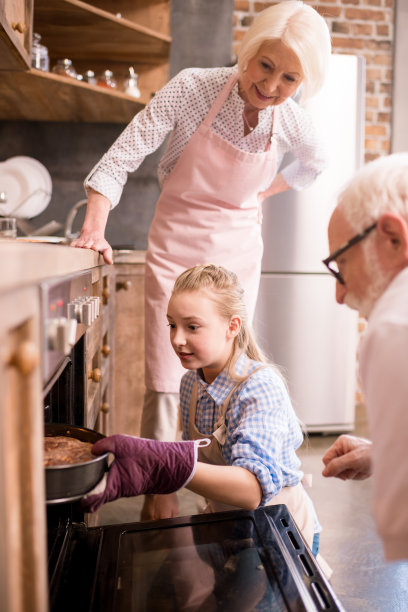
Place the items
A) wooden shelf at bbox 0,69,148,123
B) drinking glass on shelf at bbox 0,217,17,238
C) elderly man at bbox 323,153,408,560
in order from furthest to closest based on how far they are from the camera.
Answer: wooden shelf at bbox 0,69,148,123
drinking glass on shelf at bbox 0,217,17,238
elderly man at bbox 323,153,408,560

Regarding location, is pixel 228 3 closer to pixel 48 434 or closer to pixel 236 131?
pixel 236 131

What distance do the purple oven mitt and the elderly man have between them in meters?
0.27

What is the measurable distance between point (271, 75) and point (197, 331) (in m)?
0.75

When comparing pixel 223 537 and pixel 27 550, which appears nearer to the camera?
pixel 27 550

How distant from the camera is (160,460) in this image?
821 mm

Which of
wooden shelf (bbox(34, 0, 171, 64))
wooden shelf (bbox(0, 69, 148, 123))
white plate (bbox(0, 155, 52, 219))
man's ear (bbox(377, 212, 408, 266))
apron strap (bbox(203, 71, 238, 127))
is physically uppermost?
wooden shelf (bbox(34, 0, 171, 64))

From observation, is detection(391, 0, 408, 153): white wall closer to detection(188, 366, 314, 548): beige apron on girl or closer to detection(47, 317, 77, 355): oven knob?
detection(188, 366, 314, 548): beige apron on girl

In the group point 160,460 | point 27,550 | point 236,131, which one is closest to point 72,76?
point 236,131

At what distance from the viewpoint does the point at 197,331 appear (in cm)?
134

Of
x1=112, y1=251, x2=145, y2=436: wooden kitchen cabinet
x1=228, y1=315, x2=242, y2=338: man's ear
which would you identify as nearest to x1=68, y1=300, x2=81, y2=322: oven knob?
x1=228, y1=315, x2=242, y2=338: man's ear

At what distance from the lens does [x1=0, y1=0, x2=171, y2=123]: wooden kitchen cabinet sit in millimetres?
2383

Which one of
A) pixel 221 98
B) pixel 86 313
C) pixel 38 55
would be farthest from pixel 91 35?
pixel 86 313

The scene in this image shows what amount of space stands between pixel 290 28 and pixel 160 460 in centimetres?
121

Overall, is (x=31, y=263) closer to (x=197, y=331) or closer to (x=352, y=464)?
(x=352, y=464)
